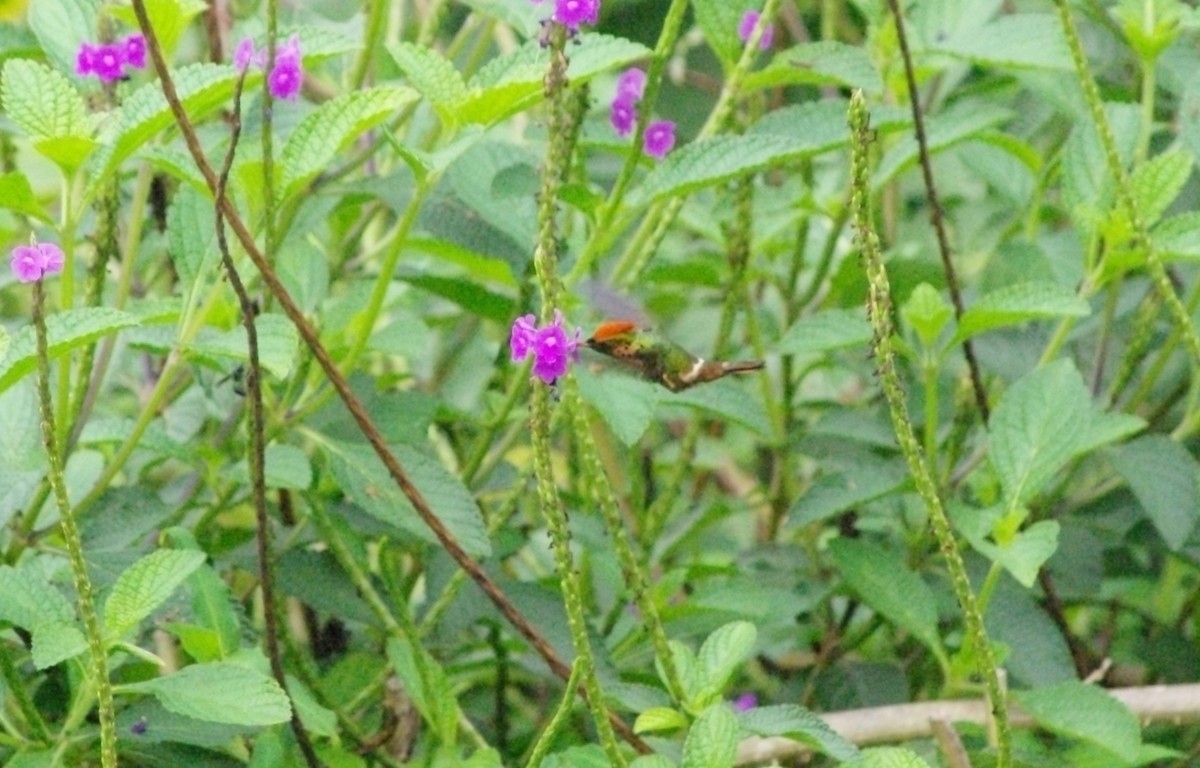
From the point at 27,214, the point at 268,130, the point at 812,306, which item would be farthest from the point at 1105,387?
the point at 27,214

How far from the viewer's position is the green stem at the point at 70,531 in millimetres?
841

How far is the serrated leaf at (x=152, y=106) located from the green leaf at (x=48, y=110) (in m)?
0.02

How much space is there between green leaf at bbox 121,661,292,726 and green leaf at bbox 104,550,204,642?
0.04 meters

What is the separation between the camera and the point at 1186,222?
4.16 feet

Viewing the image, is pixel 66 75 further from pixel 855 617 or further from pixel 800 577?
pixel 855 617

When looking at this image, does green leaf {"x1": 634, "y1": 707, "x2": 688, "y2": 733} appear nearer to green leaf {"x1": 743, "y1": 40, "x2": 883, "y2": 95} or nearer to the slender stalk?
the slender stalk

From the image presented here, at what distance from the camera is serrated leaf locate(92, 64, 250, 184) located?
1023 mm

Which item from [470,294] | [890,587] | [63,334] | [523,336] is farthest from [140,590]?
[890,587]

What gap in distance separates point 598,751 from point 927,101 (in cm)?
101

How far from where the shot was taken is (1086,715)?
1.21 meters

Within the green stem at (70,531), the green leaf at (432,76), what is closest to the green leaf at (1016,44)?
the green leaf at (432,76)

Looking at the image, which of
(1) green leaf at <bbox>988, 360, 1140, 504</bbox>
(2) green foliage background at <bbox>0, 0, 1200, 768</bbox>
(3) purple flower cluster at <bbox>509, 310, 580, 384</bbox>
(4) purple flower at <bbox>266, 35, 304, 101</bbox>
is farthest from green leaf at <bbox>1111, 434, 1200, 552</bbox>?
(4) purple flower at <bbox>266, 35, 304, 101</bbox>

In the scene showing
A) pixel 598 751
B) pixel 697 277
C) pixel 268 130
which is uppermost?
pixel 268 130

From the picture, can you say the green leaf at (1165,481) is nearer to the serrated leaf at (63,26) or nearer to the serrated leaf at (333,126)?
the serrated leaf at (333,126)
